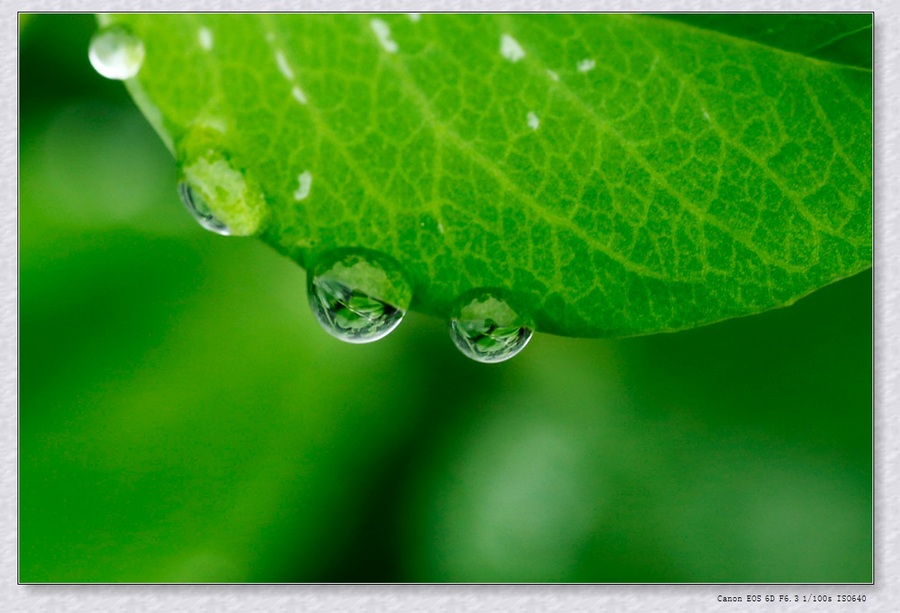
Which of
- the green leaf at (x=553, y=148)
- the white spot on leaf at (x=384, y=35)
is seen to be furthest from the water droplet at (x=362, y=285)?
the white spot on leaf at (x=384, y=35)

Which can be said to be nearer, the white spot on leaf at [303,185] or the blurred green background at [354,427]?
the white spot on leaf at [303,185]

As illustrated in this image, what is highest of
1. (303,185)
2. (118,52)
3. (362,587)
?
(118,52)

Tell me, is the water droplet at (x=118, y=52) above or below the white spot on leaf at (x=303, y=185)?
above

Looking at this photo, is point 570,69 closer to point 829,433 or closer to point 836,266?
point 836,266

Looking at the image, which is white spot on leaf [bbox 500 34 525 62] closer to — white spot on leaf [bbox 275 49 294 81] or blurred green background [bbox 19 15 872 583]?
white spot on leaf [bbox 275 49 294 81]

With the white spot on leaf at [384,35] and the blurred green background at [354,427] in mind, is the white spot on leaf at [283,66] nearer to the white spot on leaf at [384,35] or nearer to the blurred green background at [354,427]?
the white spot on leaf at [384,35]

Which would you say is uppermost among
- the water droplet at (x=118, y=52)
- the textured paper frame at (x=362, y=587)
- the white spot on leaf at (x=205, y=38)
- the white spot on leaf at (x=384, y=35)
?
the water droplet at (x=118, y=52)

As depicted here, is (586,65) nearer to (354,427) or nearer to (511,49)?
(511,49)

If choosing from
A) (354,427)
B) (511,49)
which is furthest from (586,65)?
(354,427)
